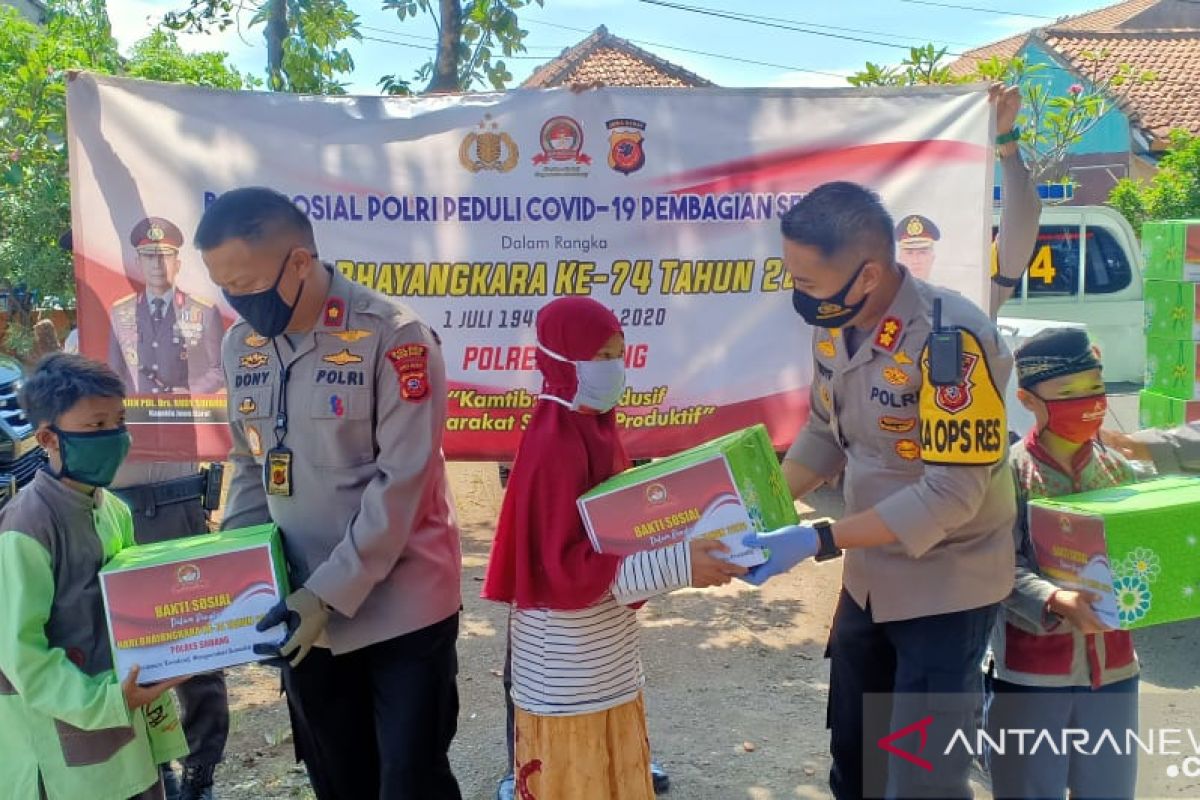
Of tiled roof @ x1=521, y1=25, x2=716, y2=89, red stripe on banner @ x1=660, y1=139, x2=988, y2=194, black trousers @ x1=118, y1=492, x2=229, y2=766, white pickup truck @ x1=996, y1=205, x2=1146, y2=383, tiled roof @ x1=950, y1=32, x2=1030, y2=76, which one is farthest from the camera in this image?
tiled roof @ x1=950, y1=32, x2=1030, y2=76

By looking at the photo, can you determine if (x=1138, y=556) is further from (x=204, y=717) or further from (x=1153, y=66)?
(x=1153, y=66)

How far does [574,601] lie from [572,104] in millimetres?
2306

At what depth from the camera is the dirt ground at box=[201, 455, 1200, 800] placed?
3.78 meters

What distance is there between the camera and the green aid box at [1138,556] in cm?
245

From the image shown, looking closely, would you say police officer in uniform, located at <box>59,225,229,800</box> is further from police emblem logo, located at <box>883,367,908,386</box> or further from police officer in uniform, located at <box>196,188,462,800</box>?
police emblem logo, located at <box>883,367,908,386</box>

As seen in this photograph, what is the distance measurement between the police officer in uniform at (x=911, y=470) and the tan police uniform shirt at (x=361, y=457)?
0.81 m

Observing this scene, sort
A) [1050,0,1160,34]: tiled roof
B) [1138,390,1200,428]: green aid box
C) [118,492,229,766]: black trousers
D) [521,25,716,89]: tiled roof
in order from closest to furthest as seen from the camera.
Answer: [118,492,229,766]: black trousers, [1138,390,1200,428]: green aid box, [521,25,716,89]: tiled roof, [1050,0,1160,34]: tiled roof

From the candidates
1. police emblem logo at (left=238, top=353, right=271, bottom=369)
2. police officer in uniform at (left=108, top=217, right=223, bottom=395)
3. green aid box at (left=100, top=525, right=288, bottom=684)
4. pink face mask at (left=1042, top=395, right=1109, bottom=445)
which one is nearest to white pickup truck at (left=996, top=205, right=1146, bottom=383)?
pink face mask at (left=1042, top=395, right=1109, bottom=445)

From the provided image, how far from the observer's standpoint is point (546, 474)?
258cm

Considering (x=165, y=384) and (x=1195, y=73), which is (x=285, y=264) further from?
(x=1195, y=73)

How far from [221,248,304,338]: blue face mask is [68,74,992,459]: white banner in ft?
5.30

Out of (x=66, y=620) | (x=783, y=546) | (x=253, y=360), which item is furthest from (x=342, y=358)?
(x=783, y=546)

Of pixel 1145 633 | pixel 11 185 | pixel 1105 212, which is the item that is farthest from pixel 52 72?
pixel 1105 212

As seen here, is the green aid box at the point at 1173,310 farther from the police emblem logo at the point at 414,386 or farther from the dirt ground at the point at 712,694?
the police emblem logo at the point at 414,386
